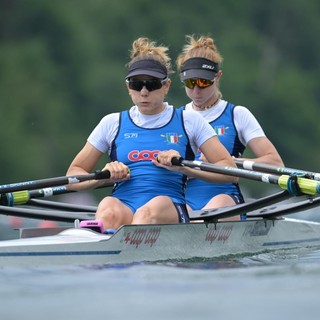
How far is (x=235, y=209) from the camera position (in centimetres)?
987

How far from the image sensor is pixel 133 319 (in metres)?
6.38

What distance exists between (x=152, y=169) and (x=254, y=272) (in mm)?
1480

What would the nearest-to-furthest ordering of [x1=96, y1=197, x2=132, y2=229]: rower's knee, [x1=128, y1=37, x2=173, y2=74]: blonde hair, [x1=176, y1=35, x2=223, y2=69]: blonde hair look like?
[x1=96, y1=197, x2=132, y2=229]: rower's knee → [x1=128, y1=37, x2=173, y2=74]: blonde hair → [x1=176, y1=35, x2=223, y2=69]: blonde hair

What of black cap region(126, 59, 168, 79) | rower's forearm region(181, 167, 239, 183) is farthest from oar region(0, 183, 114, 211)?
black cap region(126, 59, 168, 79)

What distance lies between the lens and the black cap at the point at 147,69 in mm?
9312

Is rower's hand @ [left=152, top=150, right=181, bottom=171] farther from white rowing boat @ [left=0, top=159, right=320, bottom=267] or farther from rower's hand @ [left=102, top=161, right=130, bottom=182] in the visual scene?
rower's hand @ [left=102, top=161, right=130, bottom=182]

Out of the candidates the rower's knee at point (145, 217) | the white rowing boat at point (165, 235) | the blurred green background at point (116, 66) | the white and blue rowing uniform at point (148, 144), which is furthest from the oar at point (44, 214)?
the blurred green background at point (116, 66)

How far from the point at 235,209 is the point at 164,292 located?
8.86 feet

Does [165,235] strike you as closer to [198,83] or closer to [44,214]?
[44,214]

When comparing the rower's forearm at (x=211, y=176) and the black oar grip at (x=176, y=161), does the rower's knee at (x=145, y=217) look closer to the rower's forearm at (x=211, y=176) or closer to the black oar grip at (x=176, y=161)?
the black oar grip at (x=176, y=161)

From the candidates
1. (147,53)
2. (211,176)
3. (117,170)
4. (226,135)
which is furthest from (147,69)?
(226,135)

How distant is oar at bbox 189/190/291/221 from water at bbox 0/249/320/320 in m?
0.96

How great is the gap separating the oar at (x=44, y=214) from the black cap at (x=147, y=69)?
1484mm

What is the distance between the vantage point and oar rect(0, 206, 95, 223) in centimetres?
964
